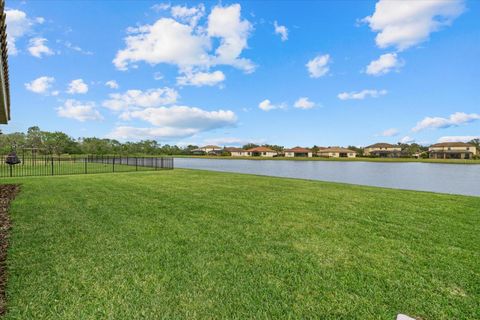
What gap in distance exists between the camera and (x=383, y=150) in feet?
272

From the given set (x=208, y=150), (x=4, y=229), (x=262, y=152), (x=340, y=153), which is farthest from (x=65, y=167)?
(x=208, y=150)

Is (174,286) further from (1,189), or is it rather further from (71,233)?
(1,189)

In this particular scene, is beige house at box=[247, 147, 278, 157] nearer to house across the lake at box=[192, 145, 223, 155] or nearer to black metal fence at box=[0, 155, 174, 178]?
house across the lake at box=[192, 145, 223, 155]

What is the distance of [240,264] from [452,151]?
86.1 metres

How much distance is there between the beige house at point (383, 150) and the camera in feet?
256

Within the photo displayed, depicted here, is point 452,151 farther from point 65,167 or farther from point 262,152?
point 65,167

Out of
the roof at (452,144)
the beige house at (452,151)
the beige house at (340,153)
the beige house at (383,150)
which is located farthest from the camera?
the beige house at (340,153)

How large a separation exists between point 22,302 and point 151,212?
339cm

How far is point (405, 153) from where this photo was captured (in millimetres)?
76625

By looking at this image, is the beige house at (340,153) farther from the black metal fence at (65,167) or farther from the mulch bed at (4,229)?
the mulch bed at (4,229)

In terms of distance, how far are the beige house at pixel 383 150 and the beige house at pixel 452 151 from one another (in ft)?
29.5

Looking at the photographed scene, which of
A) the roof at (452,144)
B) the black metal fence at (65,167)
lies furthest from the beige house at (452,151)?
the black metal fence at (65,167)

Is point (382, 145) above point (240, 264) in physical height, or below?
above

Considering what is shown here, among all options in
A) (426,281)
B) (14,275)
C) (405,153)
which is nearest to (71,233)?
(14,275)
